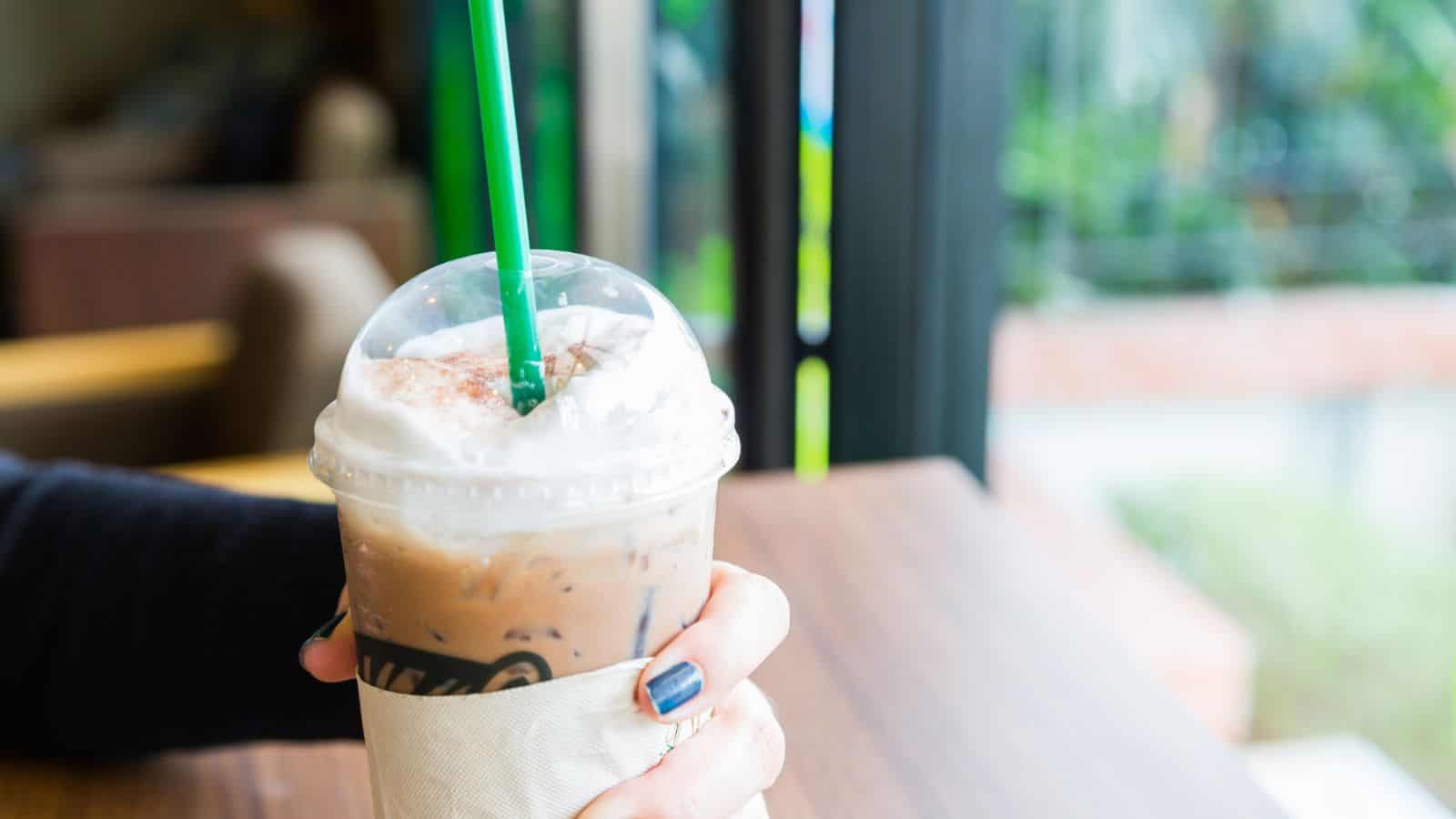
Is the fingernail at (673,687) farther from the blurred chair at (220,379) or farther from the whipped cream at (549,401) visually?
the blurred chair at (220,379)

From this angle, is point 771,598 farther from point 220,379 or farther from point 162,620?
point 220,379

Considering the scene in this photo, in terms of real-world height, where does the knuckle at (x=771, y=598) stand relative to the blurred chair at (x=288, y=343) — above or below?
above

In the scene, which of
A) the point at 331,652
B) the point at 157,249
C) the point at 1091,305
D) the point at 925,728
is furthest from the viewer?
the point at 157,249

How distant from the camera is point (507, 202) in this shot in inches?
19.6

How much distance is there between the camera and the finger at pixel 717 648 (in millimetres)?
509

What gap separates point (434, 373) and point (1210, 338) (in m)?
1.84

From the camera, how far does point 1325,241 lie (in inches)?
71.6

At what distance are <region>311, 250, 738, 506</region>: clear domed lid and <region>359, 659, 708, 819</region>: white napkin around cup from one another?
8cm

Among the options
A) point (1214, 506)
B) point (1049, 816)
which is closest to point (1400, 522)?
point (1214, 506)

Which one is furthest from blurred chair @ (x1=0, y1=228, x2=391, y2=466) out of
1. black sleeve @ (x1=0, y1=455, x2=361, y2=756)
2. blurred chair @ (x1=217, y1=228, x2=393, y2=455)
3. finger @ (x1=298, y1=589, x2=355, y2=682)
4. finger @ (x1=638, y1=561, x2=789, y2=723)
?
finger @ (x1=638, y1=561, x2=789, y2=723)

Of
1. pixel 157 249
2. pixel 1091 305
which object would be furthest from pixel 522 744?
pixel 157 249

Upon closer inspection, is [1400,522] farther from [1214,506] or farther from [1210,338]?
[1210,338]

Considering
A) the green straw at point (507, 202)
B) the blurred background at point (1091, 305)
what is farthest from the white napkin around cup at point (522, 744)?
the blurred background at point (1091, 305)

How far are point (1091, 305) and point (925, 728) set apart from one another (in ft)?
4.81
